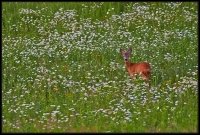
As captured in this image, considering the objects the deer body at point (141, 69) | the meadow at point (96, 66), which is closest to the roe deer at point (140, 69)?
the deer body at point (141, 69)

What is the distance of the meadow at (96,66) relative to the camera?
15.1 m

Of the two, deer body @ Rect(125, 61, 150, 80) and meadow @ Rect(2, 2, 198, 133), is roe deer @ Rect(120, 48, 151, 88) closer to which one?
deer body @ Rect(125, 61, 150, 80)

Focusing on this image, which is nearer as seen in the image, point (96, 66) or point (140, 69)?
point (140, 69)

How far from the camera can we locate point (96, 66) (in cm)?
1991

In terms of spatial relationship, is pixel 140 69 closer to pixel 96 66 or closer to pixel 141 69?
pixel 141 69

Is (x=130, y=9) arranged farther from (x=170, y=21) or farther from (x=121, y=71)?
(x=121, y=71)

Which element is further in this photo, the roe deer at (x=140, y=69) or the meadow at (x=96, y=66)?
the roe deer at (x=140, y=69)

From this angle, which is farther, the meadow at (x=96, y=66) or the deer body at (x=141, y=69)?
the deer body at (x=141, y=69)

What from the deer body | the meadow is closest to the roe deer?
the deer body

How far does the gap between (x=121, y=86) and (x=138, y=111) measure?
6.92ft

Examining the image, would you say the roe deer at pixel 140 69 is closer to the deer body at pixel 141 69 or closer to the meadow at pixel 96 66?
the deer body at pixel 141 69

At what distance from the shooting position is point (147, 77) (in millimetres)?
17828

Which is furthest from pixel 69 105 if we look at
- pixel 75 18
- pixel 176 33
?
pixel 75 18

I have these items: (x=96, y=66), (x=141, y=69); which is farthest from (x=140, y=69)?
(x=96, y=66)
